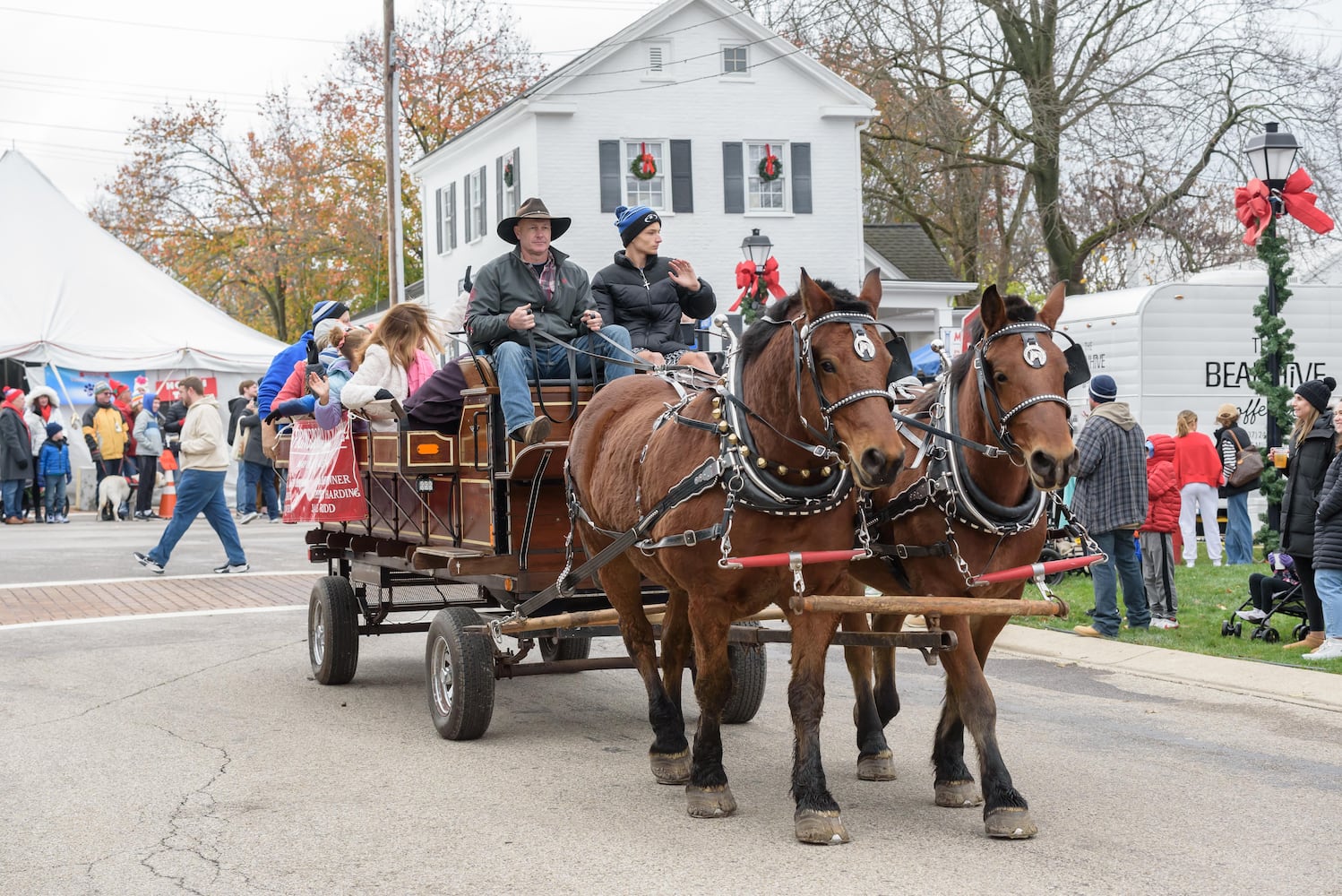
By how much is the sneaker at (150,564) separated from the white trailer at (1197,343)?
11070 millimetres

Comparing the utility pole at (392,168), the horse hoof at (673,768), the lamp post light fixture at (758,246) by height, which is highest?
the utility pole at (392,168)

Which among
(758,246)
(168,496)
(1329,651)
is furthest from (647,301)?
(168,496)

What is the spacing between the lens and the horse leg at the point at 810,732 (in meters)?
5.33

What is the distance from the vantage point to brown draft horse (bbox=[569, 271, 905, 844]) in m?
5.17

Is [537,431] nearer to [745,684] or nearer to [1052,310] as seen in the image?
[745,684]

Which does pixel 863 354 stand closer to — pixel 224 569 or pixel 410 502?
pixel 410 502

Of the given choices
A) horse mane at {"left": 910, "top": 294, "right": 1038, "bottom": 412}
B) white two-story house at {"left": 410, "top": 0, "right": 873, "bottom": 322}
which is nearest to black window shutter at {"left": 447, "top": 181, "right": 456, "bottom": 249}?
white two-story house at {"left": 410, "top": 0, "right": 873, "bottom": 322}

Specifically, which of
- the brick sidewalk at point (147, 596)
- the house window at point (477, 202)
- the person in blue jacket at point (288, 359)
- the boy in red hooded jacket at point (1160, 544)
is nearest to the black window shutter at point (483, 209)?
the house window at point (477, 202)

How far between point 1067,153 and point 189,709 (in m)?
26.4

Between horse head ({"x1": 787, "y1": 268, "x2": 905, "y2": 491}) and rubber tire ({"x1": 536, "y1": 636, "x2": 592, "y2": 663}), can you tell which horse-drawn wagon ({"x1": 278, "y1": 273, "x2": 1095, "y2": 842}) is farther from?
rubber tire ({"x1": 536, "y1": 636, "x2": 592, "y2": 663})

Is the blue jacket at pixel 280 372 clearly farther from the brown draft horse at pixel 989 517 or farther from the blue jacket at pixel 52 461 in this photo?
the blue jacket at pixel 52 461

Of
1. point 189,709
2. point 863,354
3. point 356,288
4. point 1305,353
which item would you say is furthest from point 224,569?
point 356,288

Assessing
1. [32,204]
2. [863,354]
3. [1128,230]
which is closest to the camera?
[863,354]

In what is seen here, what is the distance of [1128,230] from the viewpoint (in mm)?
33219
